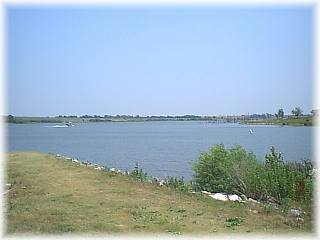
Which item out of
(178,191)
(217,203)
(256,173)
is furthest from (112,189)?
(256,173)

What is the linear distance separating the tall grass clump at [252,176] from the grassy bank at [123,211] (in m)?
0.93

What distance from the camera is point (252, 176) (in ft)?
24.2

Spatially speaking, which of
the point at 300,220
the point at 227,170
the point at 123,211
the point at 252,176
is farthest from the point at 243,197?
the point at 123,211

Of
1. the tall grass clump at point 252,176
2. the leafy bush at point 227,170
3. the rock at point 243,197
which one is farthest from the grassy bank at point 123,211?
the leafy bush at point 227,170

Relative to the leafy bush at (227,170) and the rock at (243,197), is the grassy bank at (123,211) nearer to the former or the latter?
the rock at (243,197)

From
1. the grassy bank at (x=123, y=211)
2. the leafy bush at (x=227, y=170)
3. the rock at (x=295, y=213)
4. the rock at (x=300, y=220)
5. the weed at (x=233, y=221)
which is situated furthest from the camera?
the leafy bush at (x=227, y=170)

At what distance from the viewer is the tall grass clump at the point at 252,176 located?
675 centimetres

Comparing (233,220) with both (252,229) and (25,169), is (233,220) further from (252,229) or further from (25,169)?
(25,169)

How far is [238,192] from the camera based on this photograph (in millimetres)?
7645

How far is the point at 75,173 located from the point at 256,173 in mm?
3541

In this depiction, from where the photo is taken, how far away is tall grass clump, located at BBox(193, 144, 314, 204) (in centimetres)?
675

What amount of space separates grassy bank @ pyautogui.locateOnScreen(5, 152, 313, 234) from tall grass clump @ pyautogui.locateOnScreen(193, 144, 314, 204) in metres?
0.93

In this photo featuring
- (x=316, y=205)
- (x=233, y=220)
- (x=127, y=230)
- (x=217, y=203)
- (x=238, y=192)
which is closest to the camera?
(x=127, y=230)

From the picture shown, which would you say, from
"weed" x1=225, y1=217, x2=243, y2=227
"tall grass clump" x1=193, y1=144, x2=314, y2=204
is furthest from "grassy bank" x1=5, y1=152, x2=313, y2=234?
"tall grass clump" x1=193, y1=144, x2=314, y2=204
